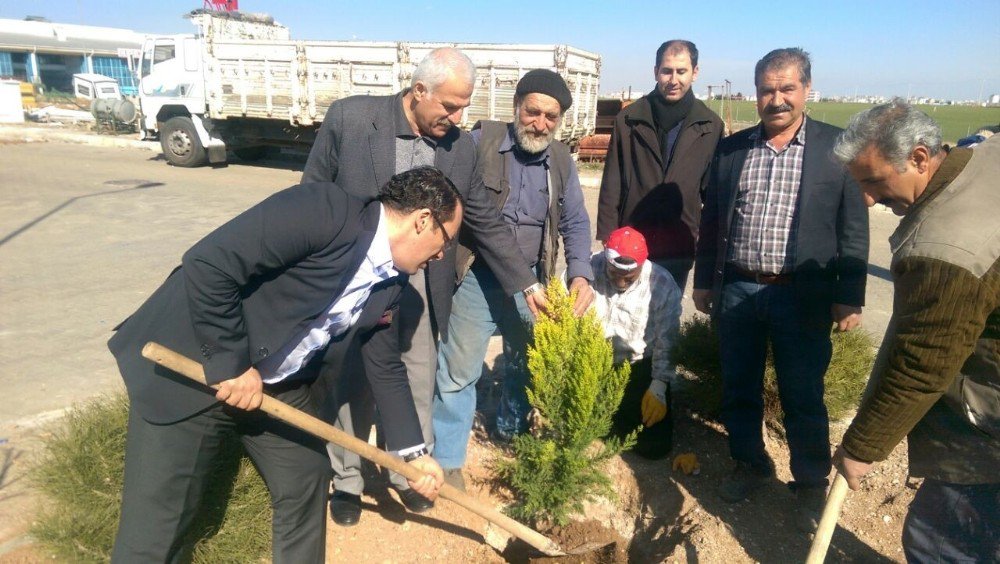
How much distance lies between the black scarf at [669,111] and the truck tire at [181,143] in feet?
45.1

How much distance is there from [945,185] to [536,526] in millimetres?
2423

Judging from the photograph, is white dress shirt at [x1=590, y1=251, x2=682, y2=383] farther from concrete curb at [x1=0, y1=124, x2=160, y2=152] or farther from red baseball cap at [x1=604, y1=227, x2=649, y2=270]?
concrete curb at [x1=0, y1=124, x2=160, y2=152]

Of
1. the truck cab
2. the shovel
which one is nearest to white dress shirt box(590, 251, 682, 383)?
the shovel

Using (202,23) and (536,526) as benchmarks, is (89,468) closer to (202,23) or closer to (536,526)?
(536,526)

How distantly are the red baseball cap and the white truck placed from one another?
31.6 feet

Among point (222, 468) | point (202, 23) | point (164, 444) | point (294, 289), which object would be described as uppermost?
point (202, 23)

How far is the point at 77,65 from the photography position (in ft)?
140

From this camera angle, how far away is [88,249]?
8.08m

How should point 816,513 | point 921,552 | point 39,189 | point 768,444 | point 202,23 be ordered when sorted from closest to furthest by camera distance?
point 921,552 → point 816,513 → point 768,444 → point 39,189 → point 202,23

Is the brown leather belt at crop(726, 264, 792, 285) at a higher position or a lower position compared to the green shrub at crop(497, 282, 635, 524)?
higher

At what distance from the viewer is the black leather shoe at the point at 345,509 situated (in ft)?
10.8

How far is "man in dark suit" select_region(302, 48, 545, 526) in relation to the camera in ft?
9.38

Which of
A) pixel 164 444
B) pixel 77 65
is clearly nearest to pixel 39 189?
pixel 164 444

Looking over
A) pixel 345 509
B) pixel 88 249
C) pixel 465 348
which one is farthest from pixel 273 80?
pixel 345 509
